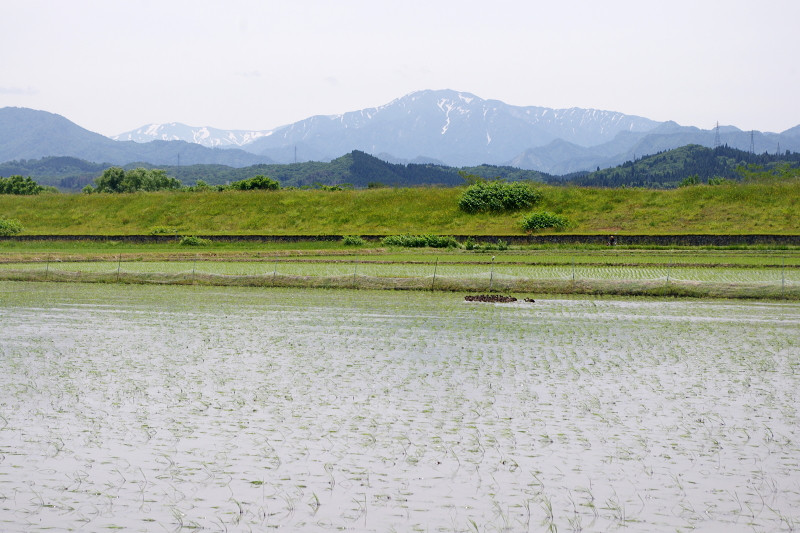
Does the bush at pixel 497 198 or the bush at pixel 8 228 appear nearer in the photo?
the bush at pixel 8 228

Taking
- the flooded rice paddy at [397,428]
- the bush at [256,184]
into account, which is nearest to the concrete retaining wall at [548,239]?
the flooded rice paddy at [397,428]

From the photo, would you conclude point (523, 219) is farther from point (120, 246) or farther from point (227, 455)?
point (227, 455)

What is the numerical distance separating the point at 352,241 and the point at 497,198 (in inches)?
961

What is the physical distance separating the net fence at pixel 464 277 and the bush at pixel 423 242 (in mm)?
14297

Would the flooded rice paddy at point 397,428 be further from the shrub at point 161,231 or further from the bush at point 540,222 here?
the shrub at point 161,231

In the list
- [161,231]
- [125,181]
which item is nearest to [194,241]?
[161,231]

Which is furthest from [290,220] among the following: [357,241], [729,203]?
[729,203]

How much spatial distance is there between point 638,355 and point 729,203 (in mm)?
63187

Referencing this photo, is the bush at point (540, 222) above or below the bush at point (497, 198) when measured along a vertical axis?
below

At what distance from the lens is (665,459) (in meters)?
10.1

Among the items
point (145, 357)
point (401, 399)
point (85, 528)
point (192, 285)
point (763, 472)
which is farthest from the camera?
point (192, 285)

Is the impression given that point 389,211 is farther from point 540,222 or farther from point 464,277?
point 464,277

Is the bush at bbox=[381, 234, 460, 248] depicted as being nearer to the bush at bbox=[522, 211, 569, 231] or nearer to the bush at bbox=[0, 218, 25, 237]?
the bush at bbox=[522, 211, 569, 231]

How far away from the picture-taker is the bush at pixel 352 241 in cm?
6212
